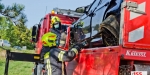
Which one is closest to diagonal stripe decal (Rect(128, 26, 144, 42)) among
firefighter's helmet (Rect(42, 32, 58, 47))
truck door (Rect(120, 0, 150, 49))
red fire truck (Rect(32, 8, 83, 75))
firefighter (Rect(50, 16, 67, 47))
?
truck door (Rect(120, 0, 150, 49))

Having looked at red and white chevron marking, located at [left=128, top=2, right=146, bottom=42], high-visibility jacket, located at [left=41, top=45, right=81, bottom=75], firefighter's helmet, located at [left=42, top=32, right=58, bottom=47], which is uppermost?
red and white chevron marking, located at [left=128, top=2, right=146, bottom=42]

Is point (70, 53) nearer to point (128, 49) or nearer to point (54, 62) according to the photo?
point (54, 62)

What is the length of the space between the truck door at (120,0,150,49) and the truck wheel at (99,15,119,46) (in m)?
0.49

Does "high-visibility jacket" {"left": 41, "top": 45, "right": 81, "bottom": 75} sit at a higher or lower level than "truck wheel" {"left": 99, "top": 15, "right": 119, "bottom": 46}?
lower

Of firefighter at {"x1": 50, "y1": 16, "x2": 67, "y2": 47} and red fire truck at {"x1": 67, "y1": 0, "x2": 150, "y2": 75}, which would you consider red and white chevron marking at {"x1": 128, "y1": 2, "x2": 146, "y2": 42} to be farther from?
firefighter at {"x1": 50, "y1": 16, "x2": 67, "y2": 47}

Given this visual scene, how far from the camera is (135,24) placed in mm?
2711

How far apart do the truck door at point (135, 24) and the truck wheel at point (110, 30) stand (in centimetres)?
49

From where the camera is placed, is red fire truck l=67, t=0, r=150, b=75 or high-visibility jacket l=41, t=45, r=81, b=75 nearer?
red fire truck l=67, t=0, r=150, b=75

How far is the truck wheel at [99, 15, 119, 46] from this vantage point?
3.24 metres

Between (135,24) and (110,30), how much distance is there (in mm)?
580

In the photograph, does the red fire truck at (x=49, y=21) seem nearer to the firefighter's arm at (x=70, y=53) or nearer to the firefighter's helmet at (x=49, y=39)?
the firefighter's helmet at (x=49, y=39)

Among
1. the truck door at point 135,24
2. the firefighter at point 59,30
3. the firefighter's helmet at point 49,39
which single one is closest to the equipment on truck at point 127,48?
the truck door at point 135,24

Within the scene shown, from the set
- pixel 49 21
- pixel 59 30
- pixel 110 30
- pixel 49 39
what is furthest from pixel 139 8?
pixel 49 21

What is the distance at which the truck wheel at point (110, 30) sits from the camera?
3.24 meters
